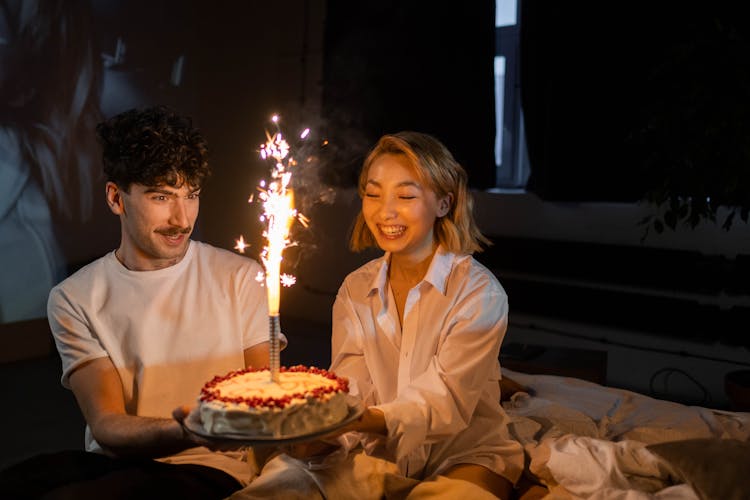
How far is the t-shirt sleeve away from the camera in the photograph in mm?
Result: 2129

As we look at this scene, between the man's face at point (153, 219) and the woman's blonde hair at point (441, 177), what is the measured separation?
1.83 feet

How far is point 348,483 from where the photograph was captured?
6.75 feet

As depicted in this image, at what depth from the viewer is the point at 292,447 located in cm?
223

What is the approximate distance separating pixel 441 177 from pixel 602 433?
1.14 meters

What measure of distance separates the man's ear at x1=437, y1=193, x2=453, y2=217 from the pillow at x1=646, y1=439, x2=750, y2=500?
0.90 meters

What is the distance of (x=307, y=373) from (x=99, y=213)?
14.8 feet

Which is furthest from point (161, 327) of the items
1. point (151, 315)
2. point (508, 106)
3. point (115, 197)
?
point (508, 106)

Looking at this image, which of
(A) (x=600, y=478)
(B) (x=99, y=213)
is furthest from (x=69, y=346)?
(B) (x=99, y=213)

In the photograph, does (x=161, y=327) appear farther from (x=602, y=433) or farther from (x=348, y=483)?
(x=602, y=433)

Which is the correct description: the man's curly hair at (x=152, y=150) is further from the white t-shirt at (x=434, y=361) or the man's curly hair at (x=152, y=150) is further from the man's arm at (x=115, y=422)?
the white t-shirt at (x=434, y=361)

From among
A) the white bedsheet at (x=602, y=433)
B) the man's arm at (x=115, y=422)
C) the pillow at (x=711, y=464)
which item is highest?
the man's arm at (x=115, y=422)

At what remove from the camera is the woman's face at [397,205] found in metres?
2.29

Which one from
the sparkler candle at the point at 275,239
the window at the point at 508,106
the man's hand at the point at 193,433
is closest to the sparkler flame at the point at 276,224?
the sparkler candle at the point at 275,239

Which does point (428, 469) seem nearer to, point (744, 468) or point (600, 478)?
point (600, 478)
